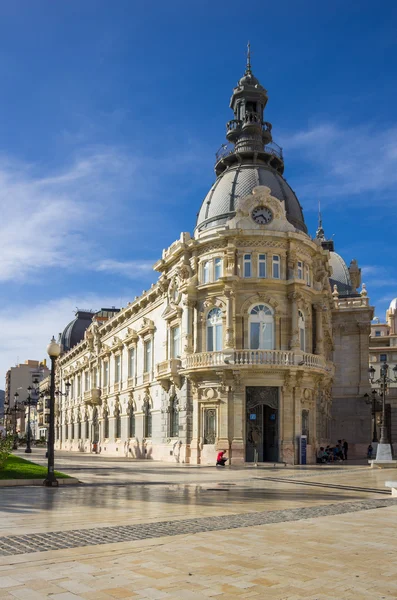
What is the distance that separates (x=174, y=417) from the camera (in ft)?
139

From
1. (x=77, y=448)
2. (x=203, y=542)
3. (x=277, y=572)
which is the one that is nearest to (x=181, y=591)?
(x=277, y=572)

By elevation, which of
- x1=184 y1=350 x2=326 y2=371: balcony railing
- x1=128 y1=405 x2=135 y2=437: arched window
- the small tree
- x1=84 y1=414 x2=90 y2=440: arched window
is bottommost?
x1=84 y1=414 x2=90 y2=440: arched window

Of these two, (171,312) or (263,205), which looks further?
(171,312)

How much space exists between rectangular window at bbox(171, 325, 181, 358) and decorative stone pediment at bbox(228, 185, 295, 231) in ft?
27.6

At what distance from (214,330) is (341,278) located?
2648 centimetres

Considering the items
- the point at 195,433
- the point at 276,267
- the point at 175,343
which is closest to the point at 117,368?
the point at 175,343

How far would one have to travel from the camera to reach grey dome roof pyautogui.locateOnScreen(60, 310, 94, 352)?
94.7m

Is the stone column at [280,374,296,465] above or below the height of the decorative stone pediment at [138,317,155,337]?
below

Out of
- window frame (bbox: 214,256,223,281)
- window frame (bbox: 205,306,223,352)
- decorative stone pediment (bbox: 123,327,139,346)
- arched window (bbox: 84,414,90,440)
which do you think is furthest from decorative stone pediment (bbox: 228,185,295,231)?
arched window (bbox: 84,414,90,440)

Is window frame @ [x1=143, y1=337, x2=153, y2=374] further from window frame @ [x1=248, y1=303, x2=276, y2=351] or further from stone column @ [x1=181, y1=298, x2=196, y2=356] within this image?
window frame @ [x1=248, y1=303, x2=276, y2=351]

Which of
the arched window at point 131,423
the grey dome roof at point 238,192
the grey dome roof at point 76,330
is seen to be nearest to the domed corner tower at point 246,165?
the grey dome roof at point 238,192

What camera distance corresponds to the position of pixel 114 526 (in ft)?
37.9

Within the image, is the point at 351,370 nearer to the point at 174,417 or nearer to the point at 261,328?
the point at 174,417

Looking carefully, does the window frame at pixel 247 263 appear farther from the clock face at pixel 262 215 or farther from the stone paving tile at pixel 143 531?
the stone paving tile at pixel 143 531
